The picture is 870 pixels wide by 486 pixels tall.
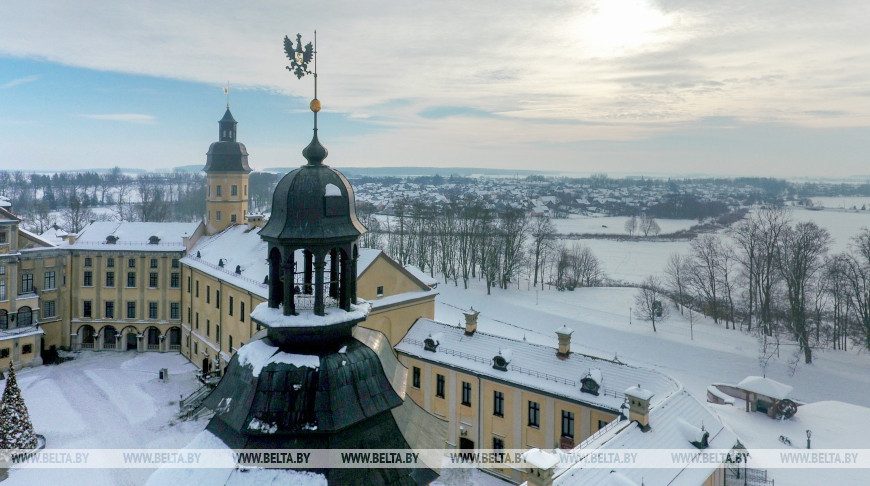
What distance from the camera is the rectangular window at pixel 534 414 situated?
2111 cm

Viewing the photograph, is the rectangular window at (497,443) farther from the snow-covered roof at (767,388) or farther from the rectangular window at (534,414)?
the snow-covered roof at (767,388)

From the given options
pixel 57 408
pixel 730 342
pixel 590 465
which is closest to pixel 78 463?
pixel 57 408

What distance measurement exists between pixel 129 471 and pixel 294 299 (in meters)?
21.4

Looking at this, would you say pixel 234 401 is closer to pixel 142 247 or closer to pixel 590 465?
pixel 590 465

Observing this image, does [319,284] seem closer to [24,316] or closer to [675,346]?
[675,346]

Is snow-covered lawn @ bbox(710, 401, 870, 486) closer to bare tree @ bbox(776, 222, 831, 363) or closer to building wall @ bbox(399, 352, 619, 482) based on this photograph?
building wall @ bbox(399, 352, 619, 482)

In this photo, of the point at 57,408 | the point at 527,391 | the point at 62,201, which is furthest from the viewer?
the point at 62,201

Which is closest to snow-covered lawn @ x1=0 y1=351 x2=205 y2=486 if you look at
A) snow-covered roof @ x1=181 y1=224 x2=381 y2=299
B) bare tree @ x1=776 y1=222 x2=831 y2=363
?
snow-covered roof @ x1=181 y1=224 x2=381 y2=299

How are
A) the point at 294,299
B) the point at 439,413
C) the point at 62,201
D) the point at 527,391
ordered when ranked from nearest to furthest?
the point at 294,299, the point at 527,391, the point at 439,413, the point at 62,201

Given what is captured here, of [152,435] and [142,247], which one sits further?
[142,247]

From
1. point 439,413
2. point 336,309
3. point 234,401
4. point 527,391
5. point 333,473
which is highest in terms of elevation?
point 336,309

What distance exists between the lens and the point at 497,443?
73.4ft

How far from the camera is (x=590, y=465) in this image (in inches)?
544

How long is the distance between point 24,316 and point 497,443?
34.6 m
